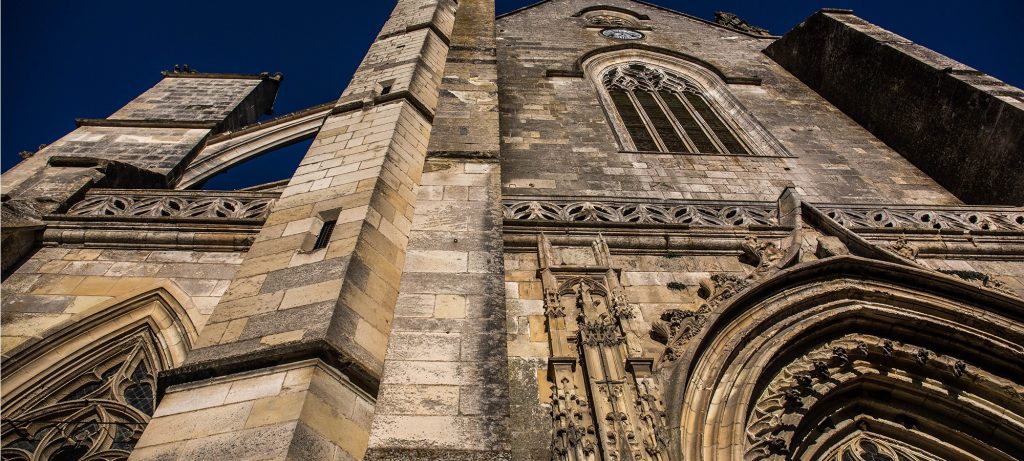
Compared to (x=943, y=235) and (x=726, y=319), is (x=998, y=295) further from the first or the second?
(x=726, y=319)

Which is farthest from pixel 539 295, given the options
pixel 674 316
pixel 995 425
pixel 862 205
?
pixel 862 205

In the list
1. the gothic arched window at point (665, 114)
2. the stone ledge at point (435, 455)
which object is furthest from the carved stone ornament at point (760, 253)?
the stone ledge at point (435, 455)

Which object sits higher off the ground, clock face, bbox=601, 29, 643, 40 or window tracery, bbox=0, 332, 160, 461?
clock face, bbox=601, 29, 643, 40

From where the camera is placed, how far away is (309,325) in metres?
3.14

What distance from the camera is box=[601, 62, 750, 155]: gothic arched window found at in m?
8.77

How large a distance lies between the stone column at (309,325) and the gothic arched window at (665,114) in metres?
4.45

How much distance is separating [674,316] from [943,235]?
3278mm

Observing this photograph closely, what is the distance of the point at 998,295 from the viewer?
16.1ft

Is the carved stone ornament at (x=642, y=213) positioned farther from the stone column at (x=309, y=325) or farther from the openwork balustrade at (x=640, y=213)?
the stone column at (x=309, y=325)

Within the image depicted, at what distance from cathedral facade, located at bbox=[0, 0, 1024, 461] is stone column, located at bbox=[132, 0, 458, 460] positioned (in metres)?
0.02

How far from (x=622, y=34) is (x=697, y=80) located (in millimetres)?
2494

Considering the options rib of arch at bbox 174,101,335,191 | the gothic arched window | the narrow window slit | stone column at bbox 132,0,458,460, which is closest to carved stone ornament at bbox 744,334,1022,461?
stone column at bbox 132,0,458,460

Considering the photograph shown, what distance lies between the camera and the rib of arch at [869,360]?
4.43 m

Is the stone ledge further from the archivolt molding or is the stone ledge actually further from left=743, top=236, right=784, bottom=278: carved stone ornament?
the archivolt molding
